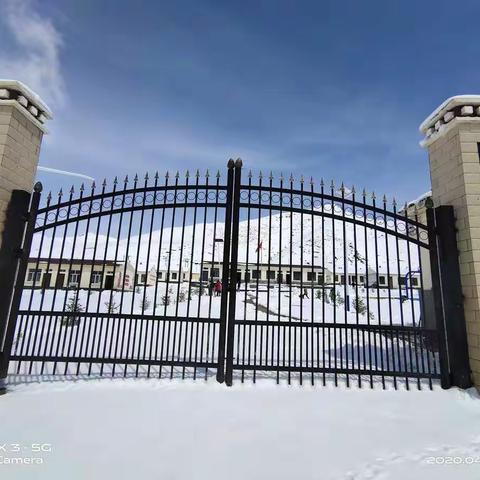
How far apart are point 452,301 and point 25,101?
23.2 ft

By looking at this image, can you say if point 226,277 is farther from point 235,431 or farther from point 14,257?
point 14,257

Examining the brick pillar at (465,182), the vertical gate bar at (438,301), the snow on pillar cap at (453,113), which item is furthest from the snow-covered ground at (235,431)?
the snow on pillar cap at (453,113)

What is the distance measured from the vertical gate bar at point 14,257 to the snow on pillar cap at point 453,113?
6452 mm

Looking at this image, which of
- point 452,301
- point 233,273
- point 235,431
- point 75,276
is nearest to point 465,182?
point 452,301

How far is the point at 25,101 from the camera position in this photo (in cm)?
483

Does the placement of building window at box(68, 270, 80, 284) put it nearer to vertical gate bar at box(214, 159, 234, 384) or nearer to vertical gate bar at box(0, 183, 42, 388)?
vertical gate bar at box(0, 183, 42, 388)

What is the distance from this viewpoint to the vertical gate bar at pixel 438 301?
4.38 m

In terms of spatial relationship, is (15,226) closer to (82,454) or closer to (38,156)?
(38,156)

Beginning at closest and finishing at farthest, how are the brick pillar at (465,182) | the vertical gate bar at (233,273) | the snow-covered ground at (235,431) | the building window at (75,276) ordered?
the snow-covered ground at (235,431) < the brick pillar at (465,182) < the vertical gate bar at (233,273) < the building window at (75,276)

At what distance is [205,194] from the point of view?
495cm

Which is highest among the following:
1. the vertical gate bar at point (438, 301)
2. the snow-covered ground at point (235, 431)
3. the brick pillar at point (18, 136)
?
the brick pillar at point (18, 136)

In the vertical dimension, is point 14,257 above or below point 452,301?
above

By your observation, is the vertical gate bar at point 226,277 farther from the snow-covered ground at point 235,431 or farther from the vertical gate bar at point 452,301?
the vertical gate bar at point 452,301

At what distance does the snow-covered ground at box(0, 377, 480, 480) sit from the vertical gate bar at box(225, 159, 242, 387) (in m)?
0.33
